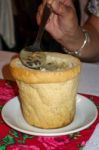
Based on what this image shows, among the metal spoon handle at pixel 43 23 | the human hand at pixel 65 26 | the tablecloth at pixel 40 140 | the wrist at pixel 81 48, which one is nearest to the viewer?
the tablecloth at pixel 40 140

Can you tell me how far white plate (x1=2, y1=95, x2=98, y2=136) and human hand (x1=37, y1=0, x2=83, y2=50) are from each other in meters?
0.28

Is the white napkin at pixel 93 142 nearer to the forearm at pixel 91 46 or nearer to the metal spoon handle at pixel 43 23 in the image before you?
the metal spoon handle at pixel 43 23

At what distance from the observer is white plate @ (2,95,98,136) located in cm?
59

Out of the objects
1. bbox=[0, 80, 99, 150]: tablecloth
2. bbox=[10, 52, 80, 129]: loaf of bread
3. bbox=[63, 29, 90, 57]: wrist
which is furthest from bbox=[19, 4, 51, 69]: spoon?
bbox=[63, 29, 90, 57]: wrist

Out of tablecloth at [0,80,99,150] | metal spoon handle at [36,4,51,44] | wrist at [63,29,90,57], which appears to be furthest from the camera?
wrist at [63,29,90,57]

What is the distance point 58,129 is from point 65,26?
0.44 meters

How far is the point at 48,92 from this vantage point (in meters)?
0.59

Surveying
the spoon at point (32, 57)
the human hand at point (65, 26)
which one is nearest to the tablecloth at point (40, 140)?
the spoon at point (32, 57)

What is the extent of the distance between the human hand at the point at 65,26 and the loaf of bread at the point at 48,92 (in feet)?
0.98

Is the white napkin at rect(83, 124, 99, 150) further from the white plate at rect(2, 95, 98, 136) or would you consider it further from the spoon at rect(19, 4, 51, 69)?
the spoon at rect(19, 4, 51, 69)

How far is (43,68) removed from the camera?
2.06ft

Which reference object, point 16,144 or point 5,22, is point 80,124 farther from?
point 5,22

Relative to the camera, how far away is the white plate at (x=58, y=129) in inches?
23.0

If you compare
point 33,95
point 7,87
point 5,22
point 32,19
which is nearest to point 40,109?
point 33,95
